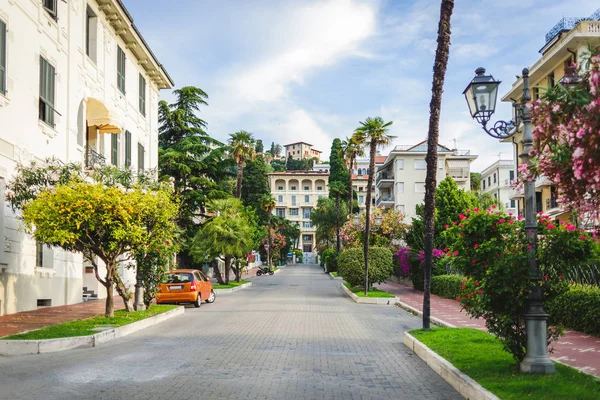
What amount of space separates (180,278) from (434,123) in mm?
13436

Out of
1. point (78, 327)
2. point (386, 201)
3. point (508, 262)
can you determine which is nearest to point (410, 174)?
point (386, 201)

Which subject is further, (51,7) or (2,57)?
(51,7)

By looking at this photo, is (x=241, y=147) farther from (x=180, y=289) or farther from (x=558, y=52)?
(x=180, y=289)

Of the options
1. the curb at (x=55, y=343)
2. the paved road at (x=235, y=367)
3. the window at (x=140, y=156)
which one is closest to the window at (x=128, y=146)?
the window at (x=140, y=156)

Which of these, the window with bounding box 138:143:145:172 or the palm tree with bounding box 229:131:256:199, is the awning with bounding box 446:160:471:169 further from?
the window with bounding box 138:143:145:172

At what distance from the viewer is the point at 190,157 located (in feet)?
149

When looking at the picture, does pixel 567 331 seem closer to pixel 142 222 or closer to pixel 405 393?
pixel 405 393

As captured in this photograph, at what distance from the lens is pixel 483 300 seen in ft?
28.3

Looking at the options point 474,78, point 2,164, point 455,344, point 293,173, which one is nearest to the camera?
point 474,78

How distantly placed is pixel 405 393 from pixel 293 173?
12808cm

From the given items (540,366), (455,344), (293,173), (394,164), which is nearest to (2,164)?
(455,344)

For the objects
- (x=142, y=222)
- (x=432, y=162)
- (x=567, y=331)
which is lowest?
(x=567, y=331)

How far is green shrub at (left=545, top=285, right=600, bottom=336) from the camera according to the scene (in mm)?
14008

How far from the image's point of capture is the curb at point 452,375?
752cm
